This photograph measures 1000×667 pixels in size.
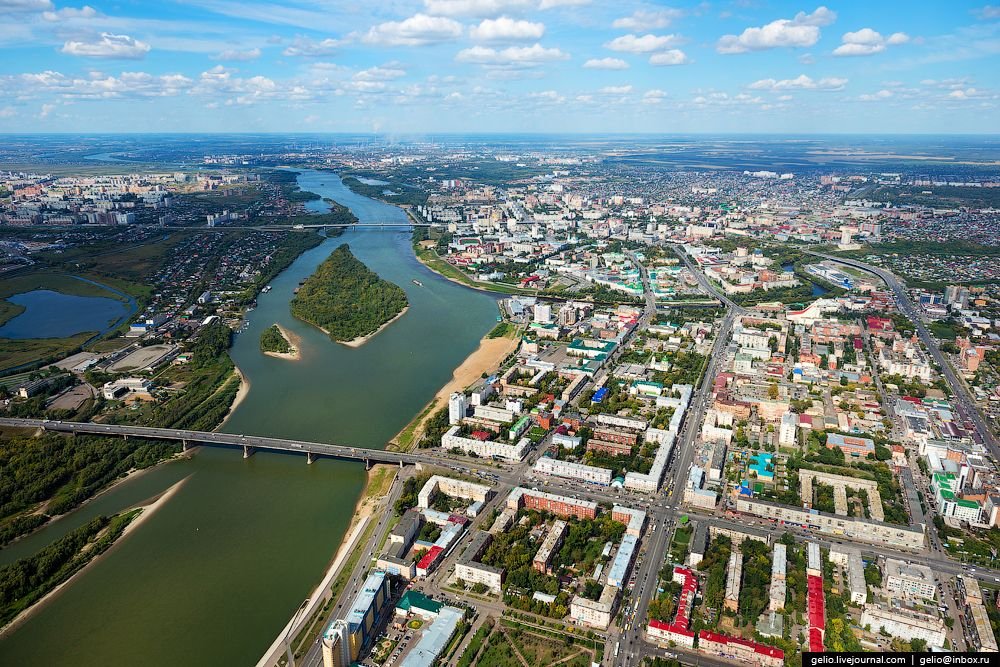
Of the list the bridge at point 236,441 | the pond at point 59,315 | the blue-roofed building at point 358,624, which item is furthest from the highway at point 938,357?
the pond at point 59,315

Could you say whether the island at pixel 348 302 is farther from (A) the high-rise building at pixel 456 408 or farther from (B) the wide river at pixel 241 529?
(A) the high-rise building at pixel 456 408

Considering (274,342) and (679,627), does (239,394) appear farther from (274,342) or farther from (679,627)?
(679,627)

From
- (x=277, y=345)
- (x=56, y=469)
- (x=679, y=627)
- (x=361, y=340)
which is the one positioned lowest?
(x=56, y=469)

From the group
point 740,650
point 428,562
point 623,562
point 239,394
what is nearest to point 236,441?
point 239,394

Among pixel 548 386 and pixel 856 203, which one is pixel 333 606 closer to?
pixel 548 386

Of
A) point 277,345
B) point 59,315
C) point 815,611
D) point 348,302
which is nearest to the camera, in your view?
point 815,611

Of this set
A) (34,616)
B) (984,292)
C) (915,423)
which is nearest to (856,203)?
(984,292)

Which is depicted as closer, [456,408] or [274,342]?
[456,408]
